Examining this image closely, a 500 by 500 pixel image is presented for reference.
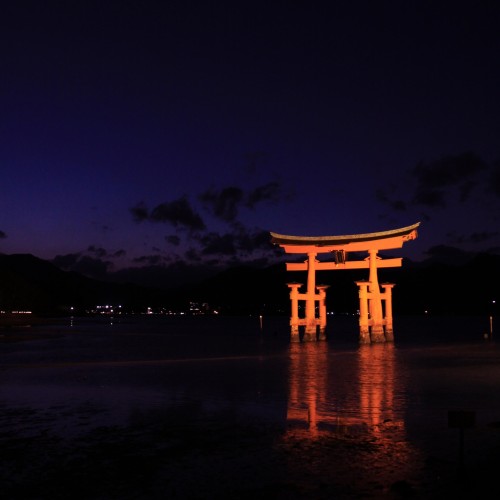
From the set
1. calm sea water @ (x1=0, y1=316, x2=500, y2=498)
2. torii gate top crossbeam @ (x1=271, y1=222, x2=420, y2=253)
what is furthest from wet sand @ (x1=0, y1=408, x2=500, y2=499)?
torii gate top crossbeam @ (x1=271, y1=222, x2=420, y2=253)

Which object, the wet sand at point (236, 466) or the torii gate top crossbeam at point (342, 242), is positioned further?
the torii gate top crossbeam at point (342, 242)

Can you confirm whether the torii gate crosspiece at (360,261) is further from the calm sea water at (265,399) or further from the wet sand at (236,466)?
the wet sand at (236,466)

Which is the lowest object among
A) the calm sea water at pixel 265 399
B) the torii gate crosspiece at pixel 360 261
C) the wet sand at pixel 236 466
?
the wet sand at pixel 236 466

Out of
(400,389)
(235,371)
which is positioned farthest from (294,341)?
(400,389)

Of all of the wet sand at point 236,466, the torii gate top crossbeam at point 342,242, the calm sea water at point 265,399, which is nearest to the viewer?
the wet sand at point 236,466

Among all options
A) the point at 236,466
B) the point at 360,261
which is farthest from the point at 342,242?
the point at 236,466

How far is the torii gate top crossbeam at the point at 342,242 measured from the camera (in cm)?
4047

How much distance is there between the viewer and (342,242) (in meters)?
43.2

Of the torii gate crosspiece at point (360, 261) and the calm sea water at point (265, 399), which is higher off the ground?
the torii gate crosspiece at point (360, 261)

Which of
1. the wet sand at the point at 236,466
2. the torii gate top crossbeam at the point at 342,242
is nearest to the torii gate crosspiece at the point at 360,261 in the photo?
the torii gate top crossbeam at the point at 342,242

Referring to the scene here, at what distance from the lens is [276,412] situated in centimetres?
1489

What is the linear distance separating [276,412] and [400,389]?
6010 millimetres

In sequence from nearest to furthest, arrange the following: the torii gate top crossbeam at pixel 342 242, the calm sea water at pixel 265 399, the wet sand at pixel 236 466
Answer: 1. the wet sand at pixel 236 466
2. the calm sea water at pixel 265 399
3. the torii gate top crossbeam at pixel 342 242

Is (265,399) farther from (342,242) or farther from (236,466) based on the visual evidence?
(342,242)
